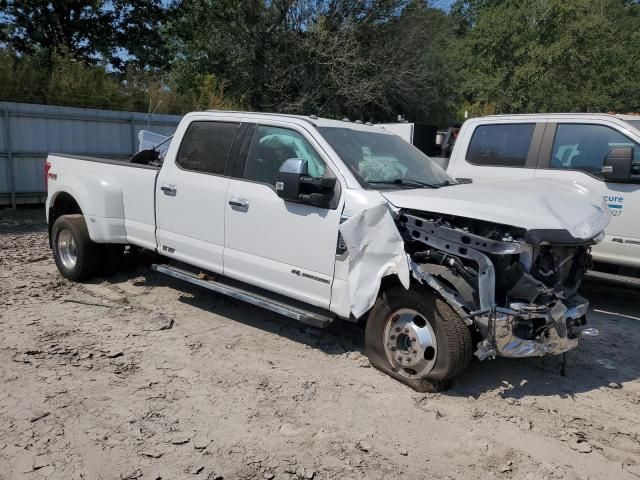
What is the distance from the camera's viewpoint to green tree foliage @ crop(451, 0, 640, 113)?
85.8 ft

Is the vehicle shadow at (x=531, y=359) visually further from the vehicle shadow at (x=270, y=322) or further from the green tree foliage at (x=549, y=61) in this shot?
the green tree foliage at (x=549, y=61)

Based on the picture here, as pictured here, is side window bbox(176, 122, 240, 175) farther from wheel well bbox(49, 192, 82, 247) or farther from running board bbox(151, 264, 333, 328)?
wheel well bbox(49, 192, 82, 247)

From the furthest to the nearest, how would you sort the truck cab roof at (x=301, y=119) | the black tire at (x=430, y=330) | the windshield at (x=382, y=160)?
the truck cab roof at (x=301, y=119) → the windshield at (x=382, y=160) → the black tire at (x=430, y=330)

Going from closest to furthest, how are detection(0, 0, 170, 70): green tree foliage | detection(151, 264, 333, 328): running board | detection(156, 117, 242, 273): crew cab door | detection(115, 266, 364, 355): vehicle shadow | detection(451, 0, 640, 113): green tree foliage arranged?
1. detection(151, 264, 333, 328): running board
2. detection(115, 266, 364, 355): vehicle shadow
3. detection(156, 117, 242, 273): crew cab door
4. detection(0, 0, 170, 70): green tree foliage
5. detection(451, 0, 640, 113): green tree foliage

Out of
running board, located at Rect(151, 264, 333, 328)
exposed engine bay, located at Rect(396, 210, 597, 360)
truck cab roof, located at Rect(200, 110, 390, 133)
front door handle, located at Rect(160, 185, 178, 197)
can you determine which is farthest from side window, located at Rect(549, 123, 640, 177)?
front door handle, located at Rect(160, 185, 178, 197)

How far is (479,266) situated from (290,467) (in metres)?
1.76

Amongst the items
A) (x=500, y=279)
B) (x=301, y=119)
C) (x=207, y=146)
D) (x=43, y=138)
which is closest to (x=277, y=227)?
(x=301, y=119)

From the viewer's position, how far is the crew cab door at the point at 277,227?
437 cm

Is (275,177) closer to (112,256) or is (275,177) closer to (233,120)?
(233,120)

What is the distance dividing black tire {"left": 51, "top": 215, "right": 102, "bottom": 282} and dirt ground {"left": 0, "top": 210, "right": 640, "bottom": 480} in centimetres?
68

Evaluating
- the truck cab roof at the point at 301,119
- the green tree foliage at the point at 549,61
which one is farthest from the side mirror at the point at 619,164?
the green tree foliage at the point at 549,61

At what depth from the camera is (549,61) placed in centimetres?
2594

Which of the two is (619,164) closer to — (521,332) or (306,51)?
(521,332)

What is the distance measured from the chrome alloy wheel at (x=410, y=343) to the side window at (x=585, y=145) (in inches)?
127
